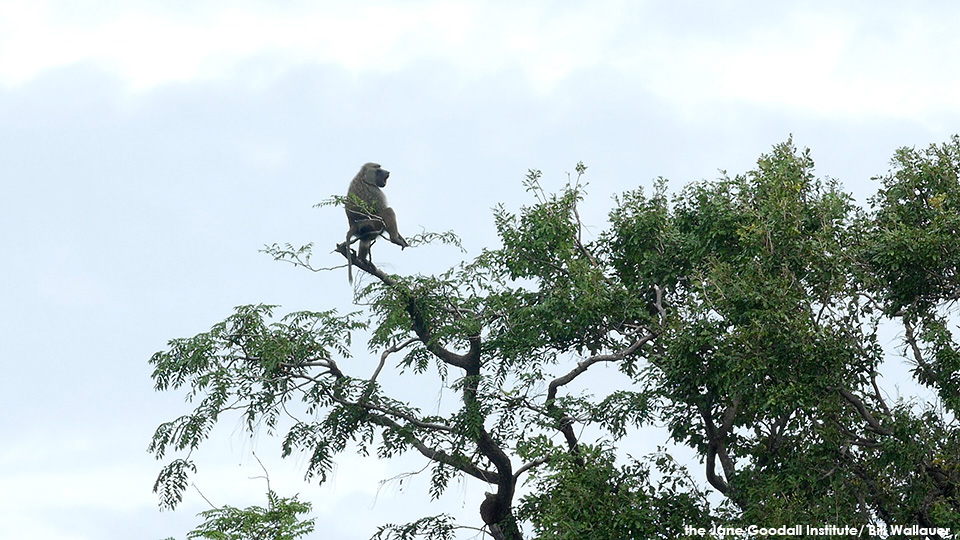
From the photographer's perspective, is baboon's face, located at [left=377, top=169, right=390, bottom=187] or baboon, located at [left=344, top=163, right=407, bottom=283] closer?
baboon, located at [left=344, top=163, right=407, bottom=283]

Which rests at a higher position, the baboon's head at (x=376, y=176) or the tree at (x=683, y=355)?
the baboon's head at (x=376, y=176)

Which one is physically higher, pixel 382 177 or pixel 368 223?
pixel 382 177

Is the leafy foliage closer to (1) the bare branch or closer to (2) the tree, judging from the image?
(2) the tree

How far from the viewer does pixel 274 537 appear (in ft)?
45.9

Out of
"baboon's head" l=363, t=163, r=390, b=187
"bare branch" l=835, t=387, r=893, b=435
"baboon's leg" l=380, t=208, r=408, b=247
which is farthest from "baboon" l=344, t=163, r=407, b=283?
"bare branch" l=835, t=387, r=893, b=435

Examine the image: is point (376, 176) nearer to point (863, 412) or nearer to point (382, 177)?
point (382, 177)

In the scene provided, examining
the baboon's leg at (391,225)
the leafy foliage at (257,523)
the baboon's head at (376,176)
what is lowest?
the leafy foliage at (257,523)

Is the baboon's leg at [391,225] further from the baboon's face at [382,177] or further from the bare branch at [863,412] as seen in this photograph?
the bare branch at [863,412]

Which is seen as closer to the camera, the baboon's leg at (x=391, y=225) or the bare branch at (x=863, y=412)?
the bare branch at (x=863, y=412)

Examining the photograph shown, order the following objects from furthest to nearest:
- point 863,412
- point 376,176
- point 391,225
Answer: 1. point 376,176
2. point 391,225
3. point 863,412

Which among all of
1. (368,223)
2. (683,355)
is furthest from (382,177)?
(683,355)

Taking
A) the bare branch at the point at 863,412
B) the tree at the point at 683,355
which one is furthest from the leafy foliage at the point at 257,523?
the bare branch at the point at 863,412

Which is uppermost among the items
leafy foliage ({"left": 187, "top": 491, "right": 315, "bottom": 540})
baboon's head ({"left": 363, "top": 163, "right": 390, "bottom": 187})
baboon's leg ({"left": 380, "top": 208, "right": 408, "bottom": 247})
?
baboon's head ({"left": 363, "top": 163, "right": 390, "bottom": 187})

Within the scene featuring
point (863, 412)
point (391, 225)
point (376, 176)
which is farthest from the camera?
point (376, 176)
